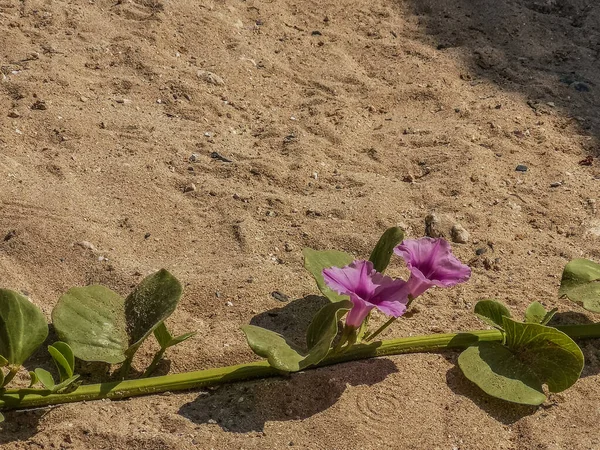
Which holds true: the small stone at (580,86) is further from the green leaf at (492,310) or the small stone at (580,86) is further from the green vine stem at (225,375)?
the green leaf at (492,310)

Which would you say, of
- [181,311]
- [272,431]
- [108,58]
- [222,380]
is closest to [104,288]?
[181,311]

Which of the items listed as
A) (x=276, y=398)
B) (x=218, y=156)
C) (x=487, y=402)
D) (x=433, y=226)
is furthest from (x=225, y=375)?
(x=218, y=156)

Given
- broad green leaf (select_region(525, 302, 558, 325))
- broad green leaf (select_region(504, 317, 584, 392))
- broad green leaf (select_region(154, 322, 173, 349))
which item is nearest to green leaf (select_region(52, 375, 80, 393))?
broad green leaf (select_region(154, 322, 173, 349))

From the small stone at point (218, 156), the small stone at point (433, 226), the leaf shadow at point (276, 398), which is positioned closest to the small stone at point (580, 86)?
the small stone at point (433, 226)

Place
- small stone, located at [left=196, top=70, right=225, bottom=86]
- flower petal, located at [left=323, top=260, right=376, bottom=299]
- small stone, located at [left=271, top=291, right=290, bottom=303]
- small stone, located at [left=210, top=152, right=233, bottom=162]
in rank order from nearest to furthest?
flower petal, located at [left=323, top=260, right=376, bottom=299], small stone, located at [left=271, top=291, right=290, bottom=303], small stone, located at [left=210, top=152, right=233, bottom=162], small stone, located at [left=196, top=70, right=225, bottom=86]

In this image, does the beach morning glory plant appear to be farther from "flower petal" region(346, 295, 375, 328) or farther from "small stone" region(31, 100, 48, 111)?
"small stone" region(31, 100, 48, 111)

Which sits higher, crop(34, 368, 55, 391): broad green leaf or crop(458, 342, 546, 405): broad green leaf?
crop(458, 342, 546, 405): broad green leaf

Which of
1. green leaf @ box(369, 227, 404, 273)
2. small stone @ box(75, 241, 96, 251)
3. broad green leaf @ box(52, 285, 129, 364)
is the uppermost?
green leaf @ box(369, 227, 404, 273)

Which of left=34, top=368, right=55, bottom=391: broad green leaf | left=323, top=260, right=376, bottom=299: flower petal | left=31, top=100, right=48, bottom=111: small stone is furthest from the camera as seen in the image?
left=31, top=100, right=48, bottom=111: small stone
